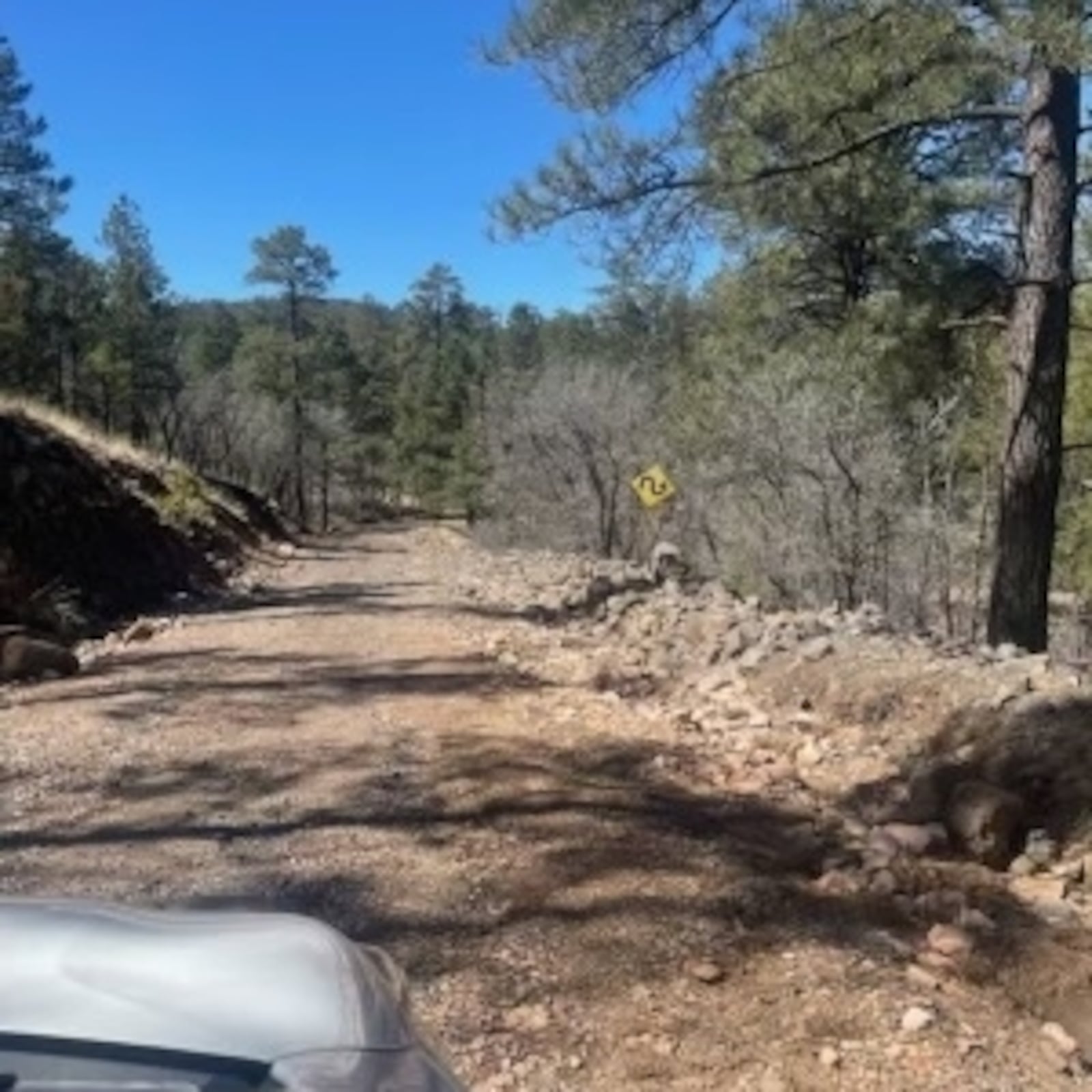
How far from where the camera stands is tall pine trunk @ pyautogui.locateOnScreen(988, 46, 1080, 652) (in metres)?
8.22

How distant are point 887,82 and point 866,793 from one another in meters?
4.54

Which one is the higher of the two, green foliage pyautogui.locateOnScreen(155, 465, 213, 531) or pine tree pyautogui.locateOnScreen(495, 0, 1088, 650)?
pine tree pyautogui.locateOnScreen(495, 0, 1088, 650)

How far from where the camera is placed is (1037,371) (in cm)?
835

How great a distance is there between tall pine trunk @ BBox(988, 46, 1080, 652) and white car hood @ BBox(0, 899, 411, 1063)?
24.1 ft

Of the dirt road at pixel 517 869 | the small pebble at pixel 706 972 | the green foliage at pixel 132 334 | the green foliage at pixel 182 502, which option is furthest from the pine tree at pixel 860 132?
the green foliage at pixel 132 334

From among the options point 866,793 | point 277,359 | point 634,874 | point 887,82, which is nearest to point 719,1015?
point 634,874

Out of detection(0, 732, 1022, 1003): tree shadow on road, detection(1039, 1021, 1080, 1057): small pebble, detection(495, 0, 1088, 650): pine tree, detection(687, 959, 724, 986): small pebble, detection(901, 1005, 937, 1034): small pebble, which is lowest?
detection(1039, 1021, 1080, 1057): small pebble

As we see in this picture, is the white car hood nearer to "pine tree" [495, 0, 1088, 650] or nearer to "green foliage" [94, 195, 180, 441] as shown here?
"pine tree" [495, 0, 1088, 650]

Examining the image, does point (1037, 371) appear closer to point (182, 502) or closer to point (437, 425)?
point (182, 502)

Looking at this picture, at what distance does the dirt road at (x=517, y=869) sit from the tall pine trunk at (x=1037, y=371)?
2757 mm

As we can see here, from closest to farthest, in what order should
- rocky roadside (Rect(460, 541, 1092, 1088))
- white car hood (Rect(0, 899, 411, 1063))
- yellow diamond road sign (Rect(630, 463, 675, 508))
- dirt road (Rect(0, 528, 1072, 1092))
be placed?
white car hood (Rect(0, 899, 411, 1063)), dirt road (Rect(0, 528, 1072, 1092)), rocky roadside (Rect(460, 541, 1092, 1088)), yellow diamond road sign (Rect(630, 463, 675, 508))

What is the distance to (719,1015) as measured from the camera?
3557 millimetres

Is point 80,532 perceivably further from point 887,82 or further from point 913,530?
point 887,82

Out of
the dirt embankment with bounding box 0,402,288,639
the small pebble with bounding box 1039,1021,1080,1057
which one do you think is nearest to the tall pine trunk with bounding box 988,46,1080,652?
the small pebble with bounding box 1039,1021,1080,1057
